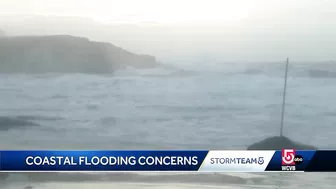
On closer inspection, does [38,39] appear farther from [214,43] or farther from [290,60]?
[290,60]

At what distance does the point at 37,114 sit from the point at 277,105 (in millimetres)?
1420

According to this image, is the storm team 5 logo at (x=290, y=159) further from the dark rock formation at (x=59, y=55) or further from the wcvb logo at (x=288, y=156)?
the dark rock formation at (x=59, y=55)

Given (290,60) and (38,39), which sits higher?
(38,39)

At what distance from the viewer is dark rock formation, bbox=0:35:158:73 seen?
206 centimetres

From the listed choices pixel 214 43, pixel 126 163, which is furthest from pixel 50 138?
pixel 214 43

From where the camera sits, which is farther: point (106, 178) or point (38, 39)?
point (106, 178)

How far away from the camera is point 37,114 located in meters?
2.10

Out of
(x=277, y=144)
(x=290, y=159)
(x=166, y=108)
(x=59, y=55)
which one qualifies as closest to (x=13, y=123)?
(x=59, y=55)

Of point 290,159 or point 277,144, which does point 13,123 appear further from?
point 290,159

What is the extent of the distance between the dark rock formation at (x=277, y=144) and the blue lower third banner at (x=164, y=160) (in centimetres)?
3

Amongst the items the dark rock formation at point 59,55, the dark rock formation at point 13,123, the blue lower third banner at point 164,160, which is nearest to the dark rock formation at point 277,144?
the blue lower third banner at point 164,160

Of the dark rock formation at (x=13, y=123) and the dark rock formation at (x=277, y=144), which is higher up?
the dark rock formation at (x=13, y=123)

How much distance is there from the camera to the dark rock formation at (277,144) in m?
2.14

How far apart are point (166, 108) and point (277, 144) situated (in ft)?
2.32
